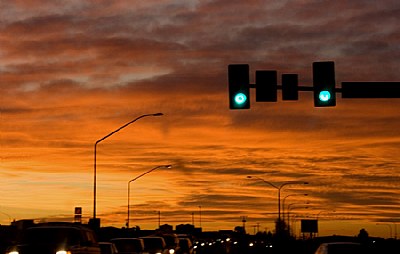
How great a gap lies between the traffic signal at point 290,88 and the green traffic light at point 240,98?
110cm

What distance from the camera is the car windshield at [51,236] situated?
28234 millimetres

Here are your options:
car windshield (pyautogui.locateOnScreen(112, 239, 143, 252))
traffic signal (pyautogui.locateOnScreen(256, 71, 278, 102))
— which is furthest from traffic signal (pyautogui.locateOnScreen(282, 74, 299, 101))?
car windshield (pyautogui.locateOnScreen(112, 239, 143, 252))

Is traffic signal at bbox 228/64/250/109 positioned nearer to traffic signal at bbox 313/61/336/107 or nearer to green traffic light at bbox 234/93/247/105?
green traffic light at bbox 234/93/247/105

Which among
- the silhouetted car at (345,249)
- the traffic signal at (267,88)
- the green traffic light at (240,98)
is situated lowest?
the silhouetted car at (345,249)

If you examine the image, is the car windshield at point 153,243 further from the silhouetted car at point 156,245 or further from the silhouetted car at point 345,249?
the silhouetted car at point 345,249

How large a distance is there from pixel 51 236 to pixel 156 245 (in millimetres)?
13201

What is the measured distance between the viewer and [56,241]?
28141 millimetres

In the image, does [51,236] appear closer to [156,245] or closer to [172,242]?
[156,245]

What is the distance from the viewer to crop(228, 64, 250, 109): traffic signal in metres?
24.0

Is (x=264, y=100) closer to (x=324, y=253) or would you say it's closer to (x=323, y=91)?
(x=323, y=91)

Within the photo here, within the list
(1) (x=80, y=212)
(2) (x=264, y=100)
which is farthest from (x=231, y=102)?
(1) (x=80, y=212)

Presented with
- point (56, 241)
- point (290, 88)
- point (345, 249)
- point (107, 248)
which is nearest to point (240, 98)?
point (290, 88)

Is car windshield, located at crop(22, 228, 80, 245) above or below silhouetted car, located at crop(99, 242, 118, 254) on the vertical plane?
above

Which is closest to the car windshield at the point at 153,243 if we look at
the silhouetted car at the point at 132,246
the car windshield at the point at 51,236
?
the silhouetted car at the point at 132,246
